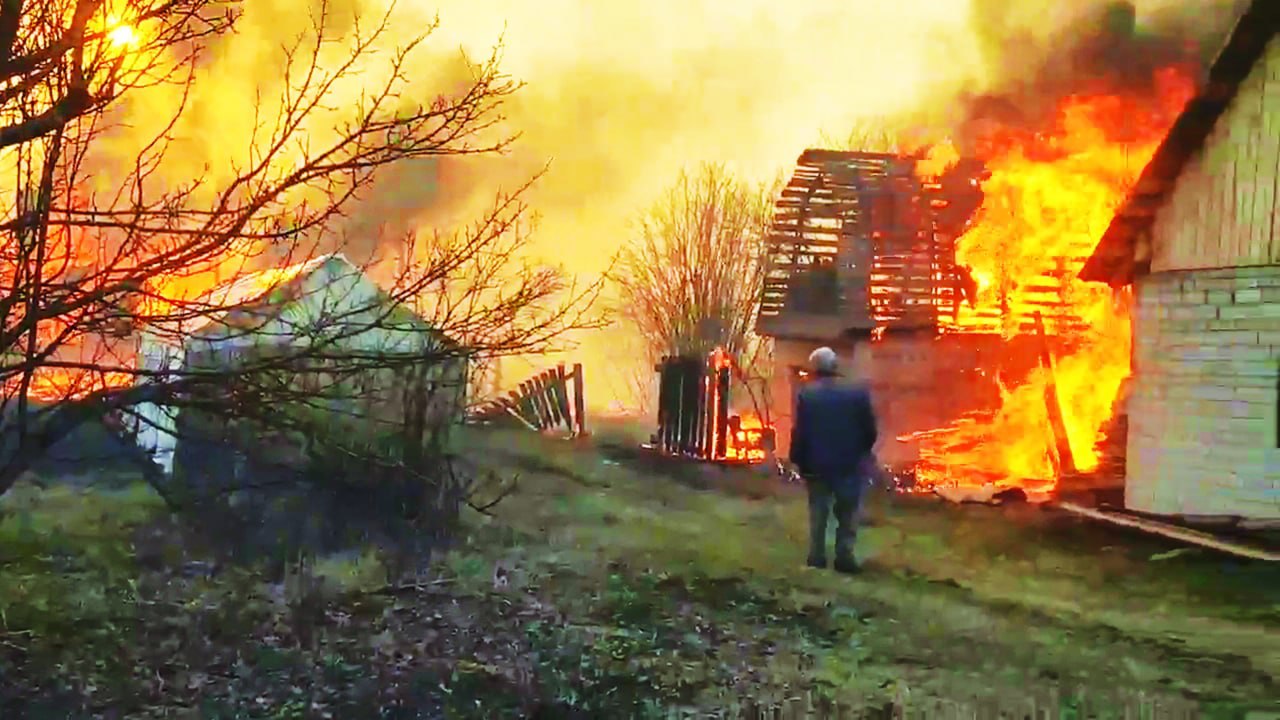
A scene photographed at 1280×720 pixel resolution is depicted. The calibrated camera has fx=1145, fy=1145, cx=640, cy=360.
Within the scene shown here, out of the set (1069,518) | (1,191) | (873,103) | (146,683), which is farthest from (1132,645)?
(873,103)

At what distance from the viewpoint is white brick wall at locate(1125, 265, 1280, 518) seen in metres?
9.81

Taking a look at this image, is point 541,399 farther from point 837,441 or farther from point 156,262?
point 156,262

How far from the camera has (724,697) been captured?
5.82 m

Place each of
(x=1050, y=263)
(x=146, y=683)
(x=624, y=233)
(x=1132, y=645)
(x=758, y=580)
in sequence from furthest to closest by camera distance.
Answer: (x=624, y=233) < (x=1050, y=263) < (x=758, y=580) < (x=1132, y=645) < (x=146, y=683)

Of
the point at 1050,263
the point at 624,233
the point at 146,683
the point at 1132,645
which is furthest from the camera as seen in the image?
the point at 624,233

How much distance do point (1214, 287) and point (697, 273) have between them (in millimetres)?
15525

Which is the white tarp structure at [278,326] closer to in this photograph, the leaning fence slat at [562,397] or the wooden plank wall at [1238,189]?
the wooden plank wall at [1238,189]

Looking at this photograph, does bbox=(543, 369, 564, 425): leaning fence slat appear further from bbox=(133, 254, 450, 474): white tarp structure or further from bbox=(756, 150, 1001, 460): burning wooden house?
bbox=(133, 254, 450, 474): white tarp structure

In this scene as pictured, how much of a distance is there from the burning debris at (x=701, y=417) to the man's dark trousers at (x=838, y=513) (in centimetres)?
843

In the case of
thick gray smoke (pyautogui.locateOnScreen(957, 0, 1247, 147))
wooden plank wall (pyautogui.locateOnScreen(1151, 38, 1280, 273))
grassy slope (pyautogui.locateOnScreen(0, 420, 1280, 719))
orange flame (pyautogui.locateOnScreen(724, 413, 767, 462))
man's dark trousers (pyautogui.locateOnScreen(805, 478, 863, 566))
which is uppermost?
thick gray smoke (pyautogui.locateOnScreen(957, 0, 1247, 147))

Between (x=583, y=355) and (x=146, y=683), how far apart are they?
20.7 metres

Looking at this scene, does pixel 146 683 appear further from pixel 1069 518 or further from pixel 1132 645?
pixel 1069 518

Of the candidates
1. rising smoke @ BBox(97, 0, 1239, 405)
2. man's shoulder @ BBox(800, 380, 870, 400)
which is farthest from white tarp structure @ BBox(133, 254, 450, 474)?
rising smoke @ BBox(97, 0, 1239, 405)

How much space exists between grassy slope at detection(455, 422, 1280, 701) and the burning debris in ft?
14.3
